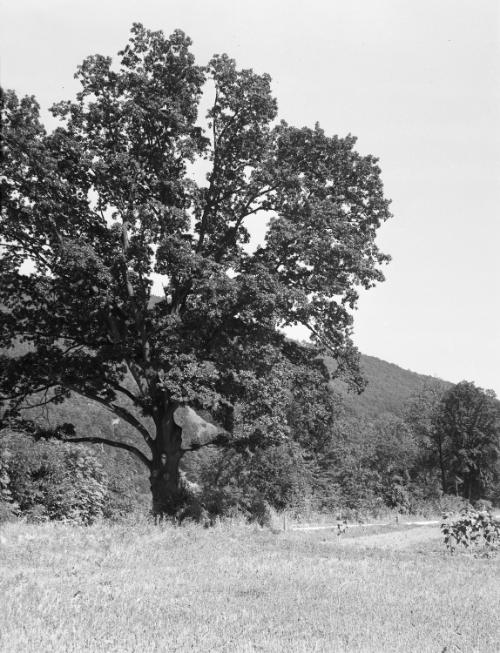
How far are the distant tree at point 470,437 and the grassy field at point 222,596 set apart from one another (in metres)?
57.8

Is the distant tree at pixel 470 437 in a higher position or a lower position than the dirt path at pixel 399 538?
higher

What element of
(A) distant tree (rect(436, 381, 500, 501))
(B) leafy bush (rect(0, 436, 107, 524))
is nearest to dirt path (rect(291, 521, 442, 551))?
(B) leafy bush (rect(0, 436, 107, 524))

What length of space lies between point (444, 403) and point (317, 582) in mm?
66099

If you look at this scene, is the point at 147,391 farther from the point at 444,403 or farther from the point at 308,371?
the point at 444,403

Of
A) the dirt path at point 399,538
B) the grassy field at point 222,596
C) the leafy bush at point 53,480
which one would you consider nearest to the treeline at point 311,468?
the leafy bush at point 53,480

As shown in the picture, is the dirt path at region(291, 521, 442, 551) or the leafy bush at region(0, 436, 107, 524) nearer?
the dirt path at region(291, 521, 442, 551)

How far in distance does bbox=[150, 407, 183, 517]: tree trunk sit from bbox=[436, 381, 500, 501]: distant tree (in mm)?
55990

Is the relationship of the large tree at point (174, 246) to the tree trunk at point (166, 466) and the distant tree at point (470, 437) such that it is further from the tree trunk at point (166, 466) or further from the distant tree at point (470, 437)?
the distant tree at point (470, 437)

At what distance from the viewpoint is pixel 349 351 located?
22016 millimetres

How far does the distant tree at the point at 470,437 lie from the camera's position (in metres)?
70.6

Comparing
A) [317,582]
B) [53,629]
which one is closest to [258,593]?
[317,582]

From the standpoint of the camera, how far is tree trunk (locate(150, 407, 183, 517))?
67.5 feet

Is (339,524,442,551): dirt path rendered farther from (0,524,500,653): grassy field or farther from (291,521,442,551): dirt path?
(0,524,500,653): grassy field

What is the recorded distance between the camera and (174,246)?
18.8m
